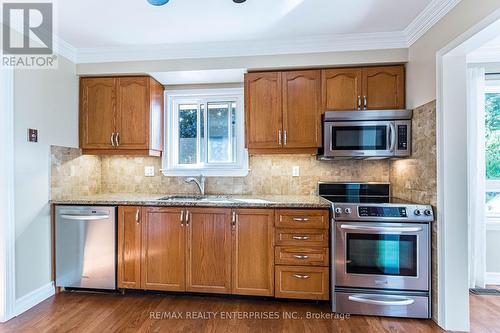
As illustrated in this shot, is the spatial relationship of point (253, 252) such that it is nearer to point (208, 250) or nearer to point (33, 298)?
point (208, 250)

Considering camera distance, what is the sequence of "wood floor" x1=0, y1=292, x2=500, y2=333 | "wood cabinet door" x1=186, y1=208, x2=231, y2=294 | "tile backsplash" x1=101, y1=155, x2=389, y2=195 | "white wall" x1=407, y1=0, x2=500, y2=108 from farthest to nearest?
"tile backsplash" x1=101, y1=155, x2=389, y2=195 → "wood cabinet door" x1=186, y1=208, x2=231, y2=294 → "wood floor" x1=0, y1=292, x2=500, y2=333 → "white wall" x1=407, y1=0, x2=500, y2=108

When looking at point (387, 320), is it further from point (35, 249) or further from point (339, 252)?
point (35, 249)

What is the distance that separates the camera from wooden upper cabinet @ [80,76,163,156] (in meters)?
2.90

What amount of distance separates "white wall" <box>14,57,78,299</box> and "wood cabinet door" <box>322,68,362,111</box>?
260cm

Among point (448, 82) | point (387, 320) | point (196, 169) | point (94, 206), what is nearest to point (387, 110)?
point (448, 82)

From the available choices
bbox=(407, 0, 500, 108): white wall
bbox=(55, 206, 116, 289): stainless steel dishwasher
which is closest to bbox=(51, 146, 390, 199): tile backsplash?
bbox=(55, 206, 116, 289): stainless steel dishwasher

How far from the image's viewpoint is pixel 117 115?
9.57 ft

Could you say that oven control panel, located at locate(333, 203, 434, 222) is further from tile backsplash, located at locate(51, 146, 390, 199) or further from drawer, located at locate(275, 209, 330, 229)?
tile backsplash, located at locate(51, 146, 390, 199)

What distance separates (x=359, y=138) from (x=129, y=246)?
2.36 m

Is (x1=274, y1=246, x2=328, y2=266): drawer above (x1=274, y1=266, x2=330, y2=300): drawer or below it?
above

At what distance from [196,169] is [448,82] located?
248 centimetres

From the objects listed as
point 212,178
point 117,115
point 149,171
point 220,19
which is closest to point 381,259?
point 212,178

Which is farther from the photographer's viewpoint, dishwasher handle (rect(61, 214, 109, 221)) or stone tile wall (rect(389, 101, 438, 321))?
dishwasher handle (rect(61, 214, 109, 221))

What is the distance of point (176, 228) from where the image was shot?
251cm
